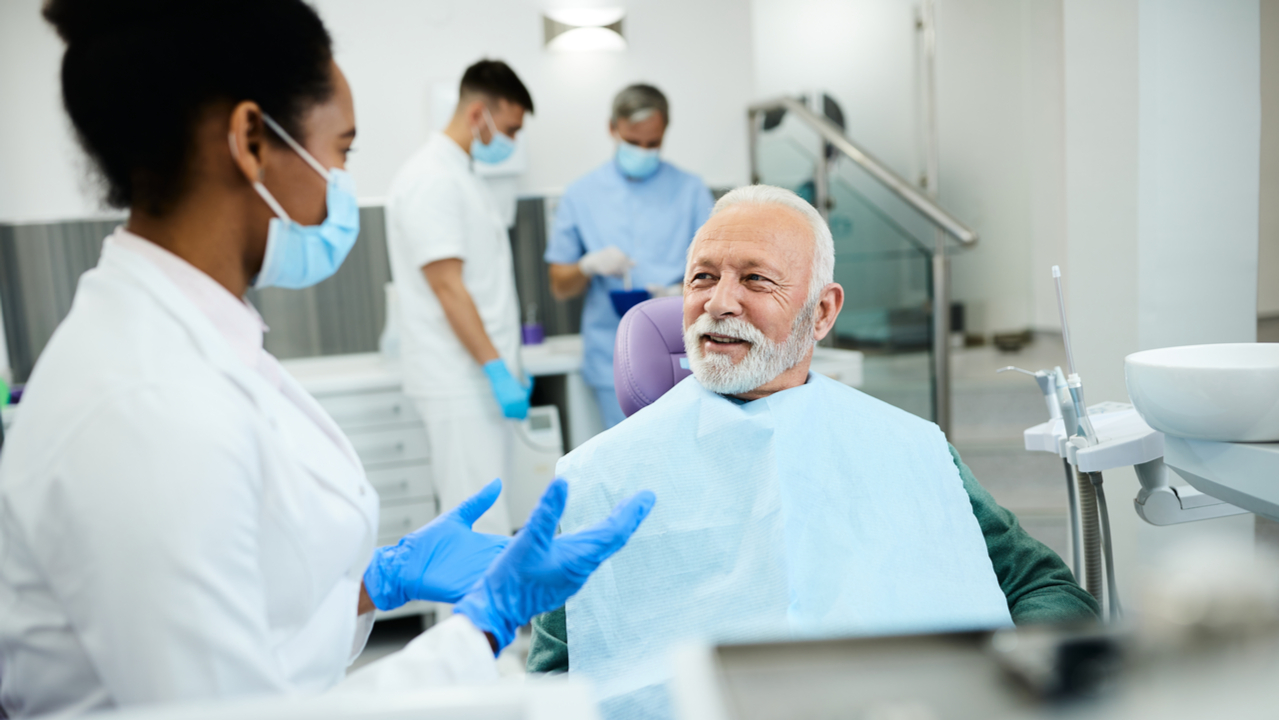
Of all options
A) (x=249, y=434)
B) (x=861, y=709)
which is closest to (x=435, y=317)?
(x=249, y=434)

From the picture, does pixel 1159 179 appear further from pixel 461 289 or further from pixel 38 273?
pixel 38 273

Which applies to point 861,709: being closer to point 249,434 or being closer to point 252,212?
point 249,434

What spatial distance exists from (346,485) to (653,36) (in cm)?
283

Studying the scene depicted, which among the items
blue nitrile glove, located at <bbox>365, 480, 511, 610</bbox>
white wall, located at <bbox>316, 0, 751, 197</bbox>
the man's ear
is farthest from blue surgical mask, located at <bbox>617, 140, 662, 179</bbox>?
blue nitrile glove, located at <bbox>365, 480, 511, 610</bbox>

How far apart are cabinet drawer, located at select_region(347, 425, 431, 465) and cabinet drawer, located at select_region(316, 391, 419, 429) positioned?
3cm

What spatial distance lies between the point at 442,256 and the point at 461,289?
111 millimetres

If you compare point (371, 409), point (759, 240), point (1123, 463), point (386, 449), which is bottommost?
point (386, 449)

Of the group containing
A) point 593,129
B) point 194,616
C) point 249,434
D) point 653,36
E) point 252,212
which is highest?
point 653,36

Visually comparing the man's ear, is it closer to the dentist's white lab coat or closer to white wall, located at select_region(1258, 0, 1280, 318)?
the dentist's white lab coat

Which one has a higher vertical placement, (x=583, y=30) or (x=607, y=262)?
(x=583, y=30)

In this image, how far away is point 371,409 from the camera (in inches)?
105

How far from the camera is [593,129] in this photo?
3.24 m

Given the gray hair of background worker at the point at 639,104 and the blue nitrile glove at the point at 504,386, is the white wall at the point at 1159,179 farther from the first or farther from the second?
the blue nitrile glove at the point at 504,386

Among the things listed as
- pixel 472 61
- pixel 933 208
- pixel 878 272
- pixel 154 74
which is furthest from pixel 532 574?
pixel 472 61
